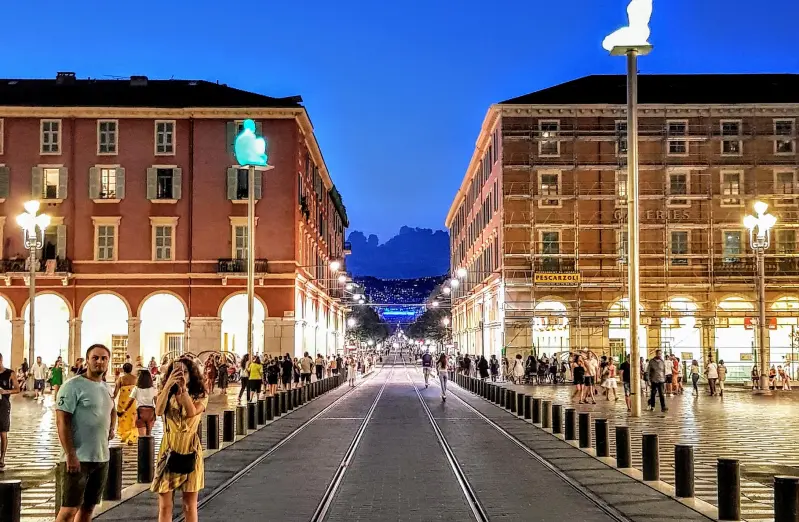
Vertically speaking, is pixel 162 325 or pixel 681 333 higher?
pixel 162 325

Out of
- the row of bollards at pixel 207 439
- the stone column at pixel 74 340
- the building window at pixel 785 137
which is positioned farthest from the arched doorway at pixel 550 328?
the stone column at pixel 74 340

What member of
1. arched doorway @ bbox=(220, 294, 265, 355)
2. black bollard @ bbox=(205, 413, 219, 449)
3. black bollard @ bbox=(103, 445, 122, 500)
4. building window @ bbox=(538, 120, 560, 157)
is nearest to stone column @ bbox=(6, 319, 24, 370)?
arched doorway @ bbox=(220, 294, 265, 355)

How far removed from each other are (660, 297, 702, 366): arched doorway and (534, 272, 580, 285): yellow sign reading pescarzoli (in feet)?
16.4

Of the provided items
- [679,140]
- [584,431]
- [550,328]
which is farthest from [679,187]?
[584,431]

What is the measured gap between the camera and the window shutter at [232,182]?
54.7m

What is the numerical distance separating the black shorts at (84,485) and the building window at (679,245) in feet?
159

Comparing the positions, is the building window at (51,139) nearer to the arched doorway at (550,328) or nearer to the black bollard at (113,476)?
the arched doorway at (550,328)

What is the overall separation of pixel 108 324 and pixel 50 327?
312cm

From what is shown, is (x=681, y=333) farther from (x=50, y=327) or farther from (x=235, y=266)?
(x=50, y=327)

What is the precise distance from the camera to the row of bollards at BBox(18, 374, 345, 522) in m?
8.93

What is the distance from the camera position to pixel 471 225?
83.6 m

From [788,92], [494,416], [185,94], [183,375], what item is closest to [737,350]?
[788,92]

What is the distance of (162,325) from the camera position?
2211 inches

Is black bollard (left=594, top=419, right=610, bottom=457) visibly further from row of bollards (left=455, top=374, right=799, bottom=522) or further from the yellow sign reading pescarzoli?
the yellow sign reading pescarzoli
